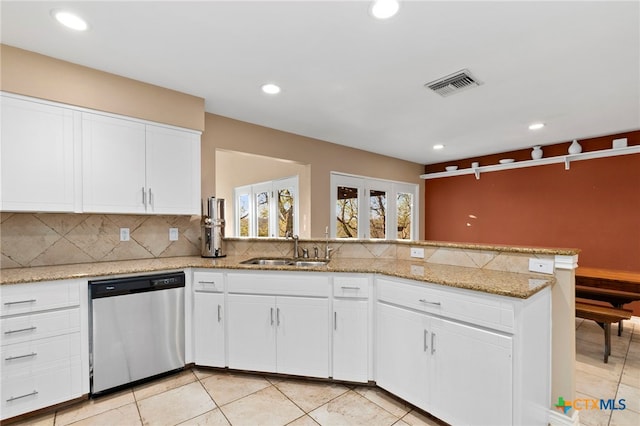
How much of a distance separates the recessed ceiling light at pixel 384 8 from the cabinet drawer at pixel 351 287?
5.65ft

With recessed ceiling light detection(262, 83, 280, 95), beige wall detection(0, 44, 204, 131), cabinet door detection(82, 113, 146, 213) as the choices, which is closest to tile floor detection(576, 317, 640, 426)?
recessed ceiling light detection(262, 83, 280, 95)

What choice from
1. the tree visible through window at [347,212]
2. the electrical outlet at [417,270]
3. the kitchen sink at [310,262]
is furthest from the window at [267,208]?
the electrical outlet at [417,270]

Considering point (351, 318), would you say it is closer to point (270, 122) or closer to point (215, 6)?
point (215, 6)

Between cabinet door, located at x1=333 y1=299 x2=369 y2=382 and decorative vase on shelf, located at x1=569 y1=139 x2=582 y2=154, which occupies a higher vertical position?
decorative vase on shelf, located at x1=569 y1=139 x2=582 y2=154

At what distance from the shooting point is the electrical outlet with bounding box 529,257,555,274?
1869 mm

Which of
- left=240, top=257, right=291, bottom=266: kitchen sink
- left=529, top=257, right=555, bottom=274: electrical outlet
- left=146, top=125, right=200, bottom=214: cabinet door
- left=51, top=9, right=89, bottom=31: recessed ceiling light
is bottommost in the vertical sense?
left=240, top=257, right=291, bottom=266: kitchen sink

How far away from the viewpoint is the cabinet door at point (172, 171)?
2.59 metres

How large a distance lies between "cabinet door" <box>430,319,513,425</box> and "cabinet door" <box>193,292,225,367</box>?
1633mm

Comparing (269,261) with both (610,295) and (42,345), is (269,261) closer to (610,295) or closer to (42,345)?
(42,345)

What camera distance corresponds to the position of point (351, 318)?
221 centimetres

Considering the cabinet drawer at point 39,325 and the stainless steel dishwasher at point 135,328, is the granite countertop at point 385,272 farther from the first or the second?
the cabinet drawer at point 39,325

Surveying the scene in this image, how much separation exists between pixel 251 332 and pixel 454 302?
61.2 inches

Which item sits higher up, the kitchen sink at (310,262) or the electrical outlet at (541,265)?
the electrical outlet at (541,265)

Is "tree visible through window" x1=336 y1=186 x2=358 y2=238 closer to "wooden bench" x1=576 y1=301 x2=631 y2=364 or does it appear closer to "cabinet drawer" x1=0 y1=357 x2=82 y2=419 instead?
"wooden bench" x1=576 y1=301 x2=631 y2=364
